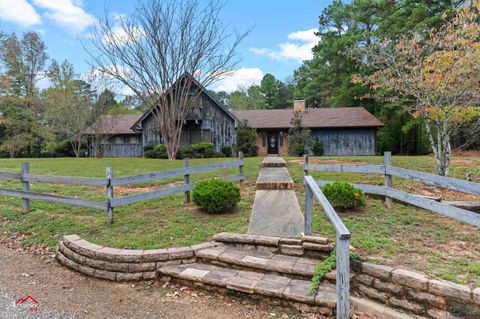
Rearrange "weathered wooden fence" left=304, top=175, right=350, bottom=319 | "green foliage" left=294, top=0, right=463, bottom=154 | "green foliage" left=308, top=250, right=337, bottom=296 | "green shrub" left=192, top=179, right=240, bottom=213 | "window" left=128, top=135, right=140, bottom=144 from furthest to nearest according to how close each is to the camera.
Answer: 1. "window" left=128, top=135, right=140, bottom=144
2. "green foliage" left=294, top=0, right=463, bottom=154
3. "green shrub" left=192, top=179, right=240, bottom=213
4. "green foliage" left=308, top=250, right=337, bottom=296
5. "weathered wooden fence" left=304, top=175, right=350, bottom=319

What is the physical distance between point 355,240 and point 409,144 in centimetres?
2287

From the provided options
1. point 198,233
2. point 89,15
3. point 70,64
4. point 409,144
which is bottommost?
point 198,233

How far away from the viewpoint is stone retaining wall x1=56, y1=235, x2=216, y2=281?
12.6 ft

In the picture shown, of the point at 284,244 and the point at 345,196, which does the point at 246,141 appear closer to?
the point at 345,196

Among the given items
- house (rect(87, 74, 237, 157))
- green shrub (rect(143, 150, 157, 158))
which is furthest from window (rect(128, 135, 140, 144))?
green shrub (rect(143, 150, 157, 158))

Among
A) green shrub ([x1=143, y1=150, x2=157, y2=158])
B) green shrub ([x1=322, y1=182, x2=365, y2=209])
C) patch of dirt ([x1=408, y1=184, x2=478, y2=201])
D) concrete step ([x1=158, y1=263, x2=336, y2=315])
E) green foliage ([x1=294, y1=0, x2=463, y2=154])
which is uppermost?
green foliage ([x1=294, y1=0, x2=463, y2=154])

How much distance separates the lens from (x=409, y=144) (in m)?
23.3

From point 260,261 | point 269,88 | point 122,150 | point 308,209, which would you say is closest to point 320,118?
point 122,150

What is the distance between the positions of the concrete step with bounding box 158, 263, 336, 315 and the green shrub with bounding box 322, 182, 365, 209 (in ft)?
7.53

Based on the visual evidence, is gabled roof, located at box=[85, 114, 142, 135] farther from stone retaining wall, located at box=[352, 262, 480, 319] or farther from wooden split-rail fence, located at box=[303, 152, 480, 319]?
stone retaining wall, located at box=[352, 262, 480, 319]

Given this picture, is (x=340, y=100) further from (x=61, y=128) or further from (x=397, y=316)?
(x=397, y=316)

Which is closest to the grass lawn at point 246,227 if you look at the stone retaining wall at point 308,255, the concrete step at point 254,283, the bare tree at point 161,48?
the stone retaining wall at point 308,255

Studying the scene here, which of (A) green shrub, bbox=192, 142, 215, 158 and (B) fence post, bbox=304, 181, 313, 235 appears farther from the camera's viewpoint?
(A) green shrub, bbox=192, 142, 215, 158

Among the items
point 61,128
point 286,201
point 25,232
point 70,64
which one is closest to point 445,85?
point 286,201
